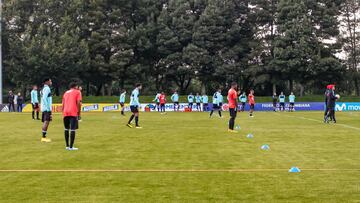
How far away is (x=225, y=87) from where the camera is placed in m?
62.9

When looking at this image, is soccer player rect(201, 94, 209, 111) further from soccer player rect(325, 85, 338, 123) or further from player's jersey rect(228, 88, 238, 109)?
player's jersey rect(228, 88, 238, 109)

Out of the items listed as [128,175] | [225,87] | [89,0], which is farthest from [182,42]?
[128,175]

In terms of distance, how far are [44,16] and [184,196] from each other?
54797mm

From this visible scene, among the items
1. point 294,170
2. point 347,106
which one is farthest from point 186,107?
point 294,170

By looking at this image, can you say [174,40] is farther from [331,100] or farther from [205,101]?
[331,100]

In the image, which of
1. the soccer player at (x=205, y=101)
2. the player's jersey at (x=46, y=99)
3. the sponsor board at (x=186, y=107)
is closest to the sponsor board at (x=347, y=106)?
the sponsor board at (x=186, y=107)

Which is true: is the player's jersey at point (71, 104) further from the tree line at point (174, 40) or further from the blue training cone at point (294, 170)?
the tree line at point (174, 40)

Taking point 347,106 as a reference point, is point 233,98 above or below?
above

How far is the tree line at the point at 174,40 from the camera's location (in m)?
54.4

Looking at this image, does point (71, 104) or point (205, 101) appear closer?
Answer: point (71, 104)

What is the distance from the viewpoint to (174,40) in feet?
186

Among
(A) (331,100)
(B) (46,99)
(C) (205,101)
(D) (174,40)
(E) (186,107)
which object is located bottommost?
(E) (186,107)

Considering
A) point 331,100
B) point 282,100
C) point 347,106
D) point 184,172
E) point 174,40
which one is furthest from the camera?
point 174,40

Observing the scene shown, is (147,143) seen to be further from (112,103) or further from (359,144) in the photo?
(112,103)
